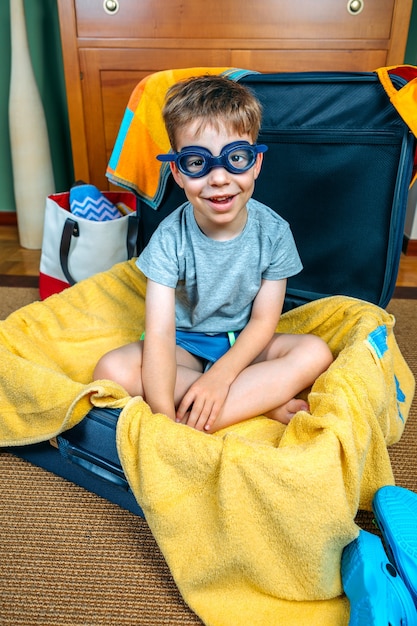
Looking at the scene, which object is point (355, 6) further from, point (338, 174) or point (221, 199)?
point (221, 199)

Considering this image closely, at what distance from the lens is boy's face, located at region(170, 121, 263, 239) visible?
765 mm

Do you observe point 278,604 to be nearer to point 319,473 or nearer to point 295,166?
point 319,473

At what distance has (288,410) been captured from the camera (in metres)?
0.88

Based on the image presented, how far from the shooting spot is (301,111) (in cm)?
100

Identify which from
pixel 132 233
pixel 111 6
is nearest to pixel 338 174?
pixel 132 233

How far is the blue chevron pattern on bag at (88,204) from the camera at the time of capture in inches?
53.3

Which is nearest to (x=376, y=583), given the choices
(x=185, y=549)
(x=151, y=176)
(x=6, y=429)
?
(x=185, y=549)

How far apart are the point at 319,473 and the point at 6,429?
20.9 inches

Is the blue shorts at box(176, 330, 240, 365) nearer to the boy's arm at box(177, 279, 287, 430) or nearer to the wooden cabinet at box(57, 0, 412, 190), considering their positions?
the boy's arm at box(177, 279, 287, 430)

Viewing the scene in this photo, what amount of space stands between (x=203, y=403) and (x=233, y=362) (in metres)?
0.09

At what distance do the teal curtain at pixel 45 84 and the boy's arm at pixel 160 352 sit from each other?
1.34 metres

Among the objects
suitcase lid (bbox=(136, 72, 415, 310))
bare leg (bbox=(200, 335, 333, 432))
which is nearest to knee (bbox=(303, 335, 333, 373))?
bare leg (bbox=(200, 335, 333, 432))

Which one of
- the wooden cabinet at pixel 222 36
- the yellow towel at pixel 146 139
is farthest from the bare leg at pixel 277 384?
the wooden cabinet at pixel 222 36

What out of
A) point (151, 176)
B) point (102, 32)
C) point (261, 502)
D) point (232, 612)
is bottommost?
point (232, 612)
